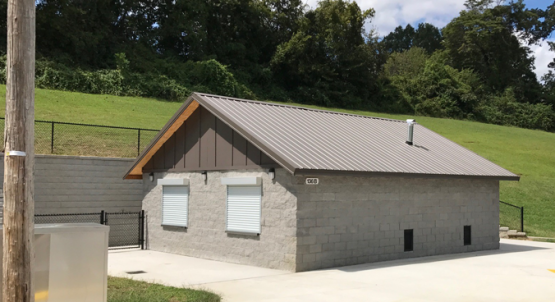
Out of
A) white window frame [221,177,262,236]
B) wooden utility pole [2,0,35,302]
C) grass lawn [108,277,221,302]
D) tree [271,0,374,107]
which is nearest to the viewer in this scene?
wooden utility pole [2,0,35,302]

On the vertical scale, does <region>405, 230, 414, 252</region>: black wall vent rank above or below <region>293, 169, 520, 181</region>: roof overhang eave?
below

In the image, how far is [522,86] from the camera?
68125mm

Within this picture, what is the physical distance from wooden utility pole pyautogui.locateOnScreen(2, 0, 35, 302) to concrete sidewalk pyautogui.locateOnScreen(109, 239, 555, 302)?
4.05 meters

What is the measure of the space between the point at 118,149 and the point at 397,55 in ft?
218

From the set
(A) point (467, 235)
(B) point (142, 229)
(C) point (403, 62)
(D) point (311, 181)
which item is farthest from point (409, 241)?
(C) point (403, 62)

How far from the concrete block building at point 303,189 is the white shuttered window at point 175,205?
0.11 ft

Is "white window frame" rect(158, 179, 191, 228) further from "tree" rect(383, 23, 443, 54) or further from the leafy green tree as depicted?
"tree" rect(383, 23, 443, 54)

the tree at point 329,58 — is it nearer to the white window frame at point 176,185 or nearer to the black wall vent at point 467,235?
the black wall vent at point 467,235

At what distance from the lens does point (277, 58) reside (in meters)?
57.0

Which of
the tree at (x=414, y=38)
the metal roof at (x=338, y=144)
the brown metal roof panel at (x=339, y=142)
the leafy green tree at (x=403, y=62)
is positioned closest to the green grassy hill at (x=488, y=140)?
the brown metal roof panel at (x=339, y=142)

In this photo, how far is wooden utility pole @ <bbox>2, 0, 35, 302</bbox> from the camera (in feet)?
20.8

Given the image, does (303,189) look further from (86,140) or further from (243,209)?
(86,140)

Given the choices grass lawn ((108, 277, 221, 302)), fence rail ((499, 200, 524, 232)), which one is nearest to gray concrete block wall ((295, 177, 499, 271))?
grass lawn ((108, 277, 221, 302))

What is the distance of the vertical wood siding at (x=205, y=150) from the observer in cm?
1503
